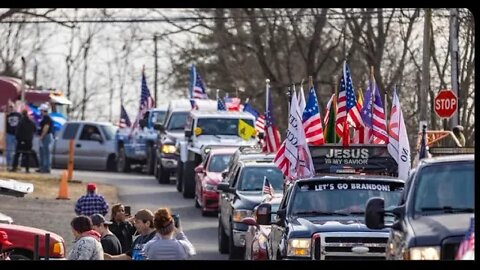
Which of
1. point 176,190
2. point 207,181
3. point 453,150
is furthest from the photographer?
point 176,190

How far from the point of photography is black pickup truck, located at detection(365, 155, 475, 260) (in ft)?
40.8

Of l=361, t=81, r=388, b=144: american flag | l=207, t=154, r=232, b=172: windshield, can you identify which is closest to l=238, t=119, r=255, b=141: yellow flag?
l=207, t=154, r=232, b=172: windshield

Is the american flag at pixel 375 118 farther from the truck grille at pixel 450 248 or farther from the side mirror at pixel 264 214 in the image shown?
the truck grille at pixel 450 248

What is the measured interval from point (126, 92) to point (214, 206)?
65.7m

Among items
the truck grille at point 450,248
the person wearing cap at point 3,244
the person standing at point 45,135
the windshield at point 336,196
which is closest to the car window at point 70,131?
the person standing at point 45,135

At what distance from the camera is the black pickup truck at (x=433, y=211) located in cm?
1242

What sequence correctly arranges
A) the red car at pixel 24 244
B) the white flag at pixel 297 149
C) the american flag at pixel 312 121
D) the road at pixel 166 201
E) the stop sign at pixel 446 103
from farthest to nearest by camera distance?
the stop sign at pixel 446 103, the road at pixel 166 201, the american flag at pixel 312 121, the white flag at pixel 297 149, the red car at pixel 24 244

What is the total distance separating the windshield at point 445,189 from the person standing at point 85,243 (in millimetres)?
3636

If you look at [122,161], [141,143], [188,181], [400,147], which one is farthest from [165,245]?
[122,161]

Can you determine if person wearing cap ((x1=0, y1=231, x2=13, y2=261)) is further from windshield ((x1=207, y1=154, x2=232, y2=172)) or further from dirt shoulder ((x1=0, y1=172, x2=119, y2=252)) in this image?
windshield ((x1=207, y1=154, x2=232, y2=172))
